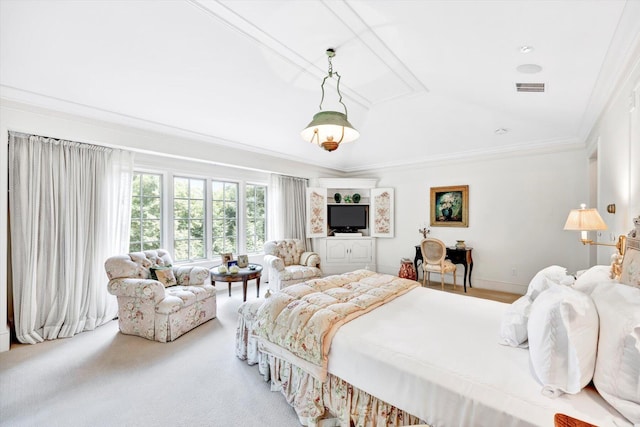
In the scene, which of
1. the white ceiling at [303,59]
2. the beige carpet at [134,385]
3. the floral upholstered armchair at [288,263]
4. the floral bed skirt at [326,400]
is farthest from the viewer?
the floral upholstered armchair at [288,263]

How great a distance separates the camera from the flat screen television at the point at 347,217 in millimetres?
6305

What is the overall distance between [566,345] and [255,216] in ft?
16.1

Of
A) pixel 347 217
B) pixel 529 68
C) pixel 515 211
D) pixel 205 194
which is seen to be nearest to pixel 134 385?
pixel 205 194

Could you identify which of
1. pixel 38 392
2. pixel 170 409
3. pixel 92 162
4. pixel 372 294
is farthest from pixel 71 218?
pixel 372 294

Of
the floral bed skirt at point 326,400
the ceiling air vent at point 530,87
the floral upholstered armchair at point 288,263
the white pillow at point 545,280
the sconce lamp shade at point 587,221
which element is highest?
the ceiling air vent at point 530,87

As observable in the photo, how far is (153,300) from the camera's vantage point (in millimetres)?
3018

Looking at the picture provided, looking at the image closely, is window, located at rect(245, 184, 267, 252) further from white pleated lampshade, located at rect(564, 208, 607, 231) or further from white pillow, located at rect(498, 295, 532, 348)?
white pleated lampshade, located at rect(564, 208, 607, 231)

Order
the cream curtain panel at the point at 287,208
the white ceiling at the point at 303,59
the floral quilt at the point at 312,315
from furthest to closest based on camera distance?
the cream curtain panel at the point at 287,208
the white ceiling at the point at 303,59
the floral quilt at the point at 312,315

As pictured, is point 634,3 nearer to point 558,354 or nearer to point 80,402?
point 558,354

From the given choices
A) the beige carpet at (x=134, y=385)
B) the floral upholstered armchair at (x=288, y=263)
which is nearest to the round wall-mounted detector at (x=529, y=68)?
the beige carpet at (x=134, y=385)

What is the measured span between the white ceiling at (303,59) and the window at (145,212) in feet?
3.22

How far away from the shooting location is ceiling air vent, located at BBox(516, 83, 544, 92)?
9.29 feet

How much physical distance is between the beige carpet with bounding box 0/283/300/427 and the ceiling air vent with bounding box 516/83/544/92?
3.62 metres

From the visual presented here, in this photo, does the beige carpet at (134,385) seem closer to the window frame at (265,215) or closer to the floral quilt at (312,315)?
the floral quilt at (312,315)
